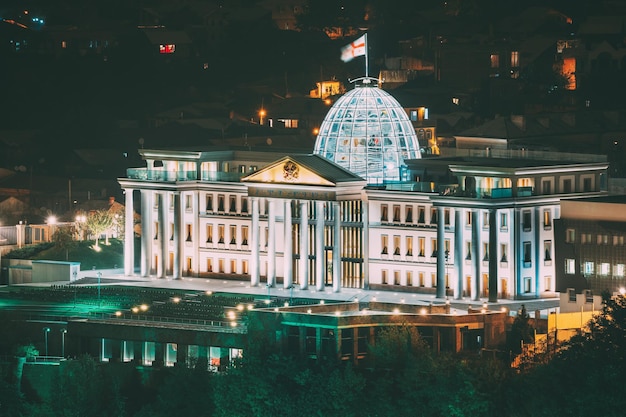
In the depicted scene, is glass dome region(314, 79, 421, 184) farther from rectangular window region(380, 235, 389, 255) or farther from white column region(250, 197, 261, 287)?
white column region(250, 197, 261, 287)

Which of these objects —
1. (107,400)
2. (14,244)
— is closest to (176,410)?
(107,400)

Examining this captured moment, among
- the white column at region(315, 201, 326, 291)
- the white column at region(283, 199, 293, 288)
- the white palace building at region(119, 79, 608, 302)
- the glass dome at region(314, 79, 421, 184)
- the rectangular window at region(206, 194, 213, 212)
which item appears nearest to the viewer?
the white palace building at region(119, 79, 608, 302)

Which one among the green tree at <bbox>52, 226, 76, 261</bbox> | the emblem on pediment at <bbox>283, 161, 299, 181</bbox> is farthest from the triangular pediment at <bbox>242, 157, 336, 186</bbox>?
the green tree at <bbox>52, 226, 76, 261</bbox>

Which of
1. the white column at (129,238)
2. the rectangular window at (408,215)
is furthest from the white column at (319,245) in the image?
the white column at (129,238)

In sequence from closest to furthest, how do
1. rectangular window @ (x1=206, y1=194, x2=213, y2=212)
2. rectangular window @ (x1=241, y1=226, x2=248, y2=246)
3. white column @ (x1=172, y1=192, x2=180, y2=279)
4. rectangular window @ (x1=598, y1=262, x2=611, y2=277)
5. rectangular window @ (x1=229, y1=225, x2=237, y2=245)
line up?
rectangular window @ (x1=598, y1=262, x2=611, y2=277)
rectangular window @ (x1=241, y1=226, x2=248, y2=246)
rectangular window @ (x1=229, y1=225, x2=237, y2=245)
white column @ (x1=172, y1=192, x2=180, y2=279)
rectangular window @ (x1=206, y1=194, x2=213, y2=212)

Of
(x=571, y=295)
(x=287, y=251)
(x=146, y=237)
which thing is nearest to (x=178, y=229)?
(x=146, y=237)

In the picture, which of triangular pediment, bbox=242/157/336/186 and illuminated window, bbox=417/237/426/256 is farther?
triangular pediment, bbox=242/157/336/186

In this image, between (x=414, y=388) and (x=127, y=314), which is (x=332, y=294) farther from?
(x=414, y=388)
